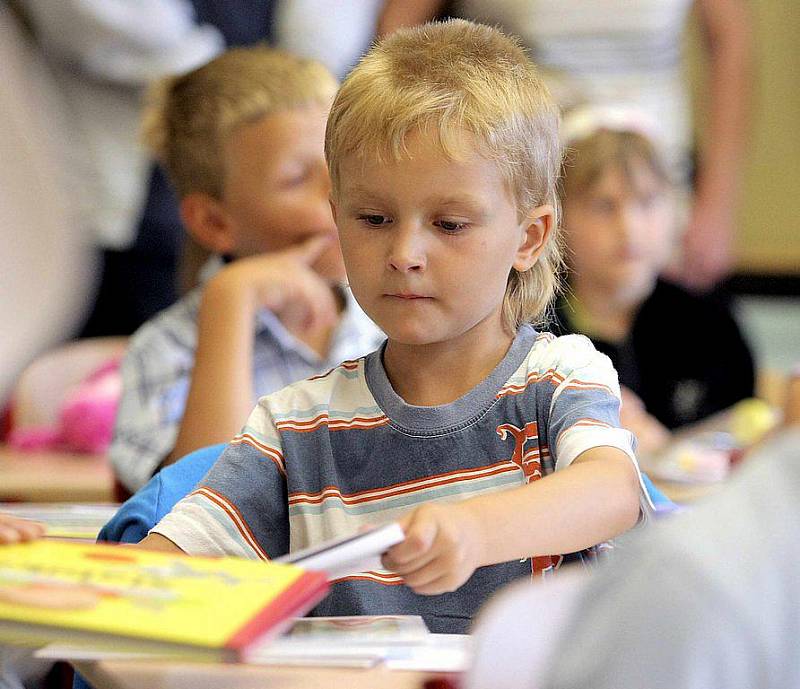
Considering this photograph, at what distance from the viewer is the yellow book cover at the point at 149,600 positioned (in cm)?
67

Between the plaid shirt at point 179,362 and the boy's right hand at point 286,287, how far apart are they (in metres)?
0.04

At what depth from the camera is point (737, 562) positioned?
488mm

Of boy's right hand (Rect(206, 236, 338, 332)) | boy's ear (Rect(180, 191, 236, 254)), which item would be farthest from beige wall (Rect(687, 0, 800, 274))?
boy's right hand (Rect(206, 236, 338, 332))

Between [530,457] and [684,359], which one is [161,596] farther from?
[684,359]

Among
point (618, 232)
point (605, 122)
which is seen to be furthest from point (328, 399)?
point (605, 122)

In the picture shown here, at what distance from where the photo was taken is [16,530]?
2.89 feet

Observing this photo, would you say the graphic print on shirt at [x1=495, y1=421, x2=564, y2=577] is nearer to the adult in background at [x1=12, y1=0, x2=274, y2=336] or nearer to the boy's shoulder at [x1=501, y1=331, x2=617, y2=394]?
the boy's shoulder at [x1=501, y1=331, x2=617, y2=394]

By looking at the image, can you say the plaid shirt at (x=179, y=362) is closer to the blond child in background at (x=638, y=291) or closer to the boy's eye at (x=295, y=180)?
the boy's eye at (x=295, y=180)

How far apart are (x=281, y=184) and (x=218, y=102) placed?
0.19 m

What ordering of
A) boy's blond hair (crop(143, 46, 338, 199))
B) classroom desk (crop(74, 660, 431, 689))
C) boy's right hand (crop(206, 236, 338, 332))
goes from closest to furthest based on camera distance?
1. classroom desk (crop(74, 660, 431, 689))
2. boy's right hand (crop(206, 236, 338, 332))
3. boy's blond hair (crop(143, 46, 338, 199))

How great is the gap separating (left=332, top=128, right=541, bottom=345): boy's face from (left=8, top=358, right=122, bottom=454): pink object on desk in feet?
3.77

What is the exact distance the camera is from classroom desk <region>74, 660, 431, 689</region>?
786mm

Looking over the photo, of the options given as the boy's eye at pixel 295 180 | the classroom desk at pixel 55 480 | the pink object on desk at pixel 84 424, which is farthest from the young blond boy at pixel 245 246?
the pink object on desk at pixel 84 424

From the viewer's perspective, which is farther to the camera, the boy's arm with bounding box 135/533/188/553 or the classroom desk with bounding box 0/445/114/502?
the classroom desk with bounding box 0/445/114/502
